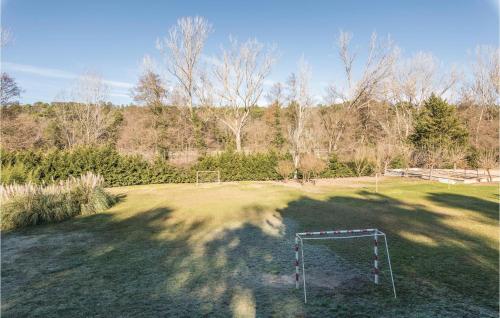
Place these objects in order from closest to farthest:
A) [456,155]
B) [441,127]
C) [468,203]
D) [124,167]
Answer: [468,203] → [124,167] → [456,155] → [441,127]

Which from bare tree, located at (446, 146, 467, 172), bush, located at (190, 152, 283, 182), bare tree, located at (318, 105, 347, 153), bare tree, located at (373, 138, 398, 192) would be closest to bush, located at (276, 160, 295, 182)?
bush, located at (190, 152, 283, 182)

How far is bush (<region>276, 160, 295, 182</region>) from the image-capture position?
27422mm

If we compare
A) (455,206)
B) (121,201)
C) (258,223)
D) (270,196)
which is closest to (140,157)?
(121,201)

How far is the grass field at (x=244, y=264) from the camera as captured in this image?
232 inches

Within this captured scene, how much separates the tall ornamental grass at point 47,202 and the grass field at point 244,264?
851 mm

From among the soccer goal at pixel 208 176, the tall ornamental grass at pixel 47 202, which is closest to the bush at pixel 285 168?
the soccer goal at pixel 208 176

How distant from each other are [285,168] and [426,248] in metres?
18.6

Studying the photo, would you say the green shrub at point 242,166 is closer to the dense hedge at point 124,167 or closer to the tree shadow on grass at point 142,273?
the dense hedge at point 124,167

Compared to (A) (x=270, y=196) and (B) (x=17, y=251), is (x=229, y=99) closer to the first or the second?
(A) (x=270, y=196)

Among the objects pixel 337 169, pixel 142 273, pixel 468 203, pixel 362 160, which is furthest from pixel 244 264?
pixel 362 160

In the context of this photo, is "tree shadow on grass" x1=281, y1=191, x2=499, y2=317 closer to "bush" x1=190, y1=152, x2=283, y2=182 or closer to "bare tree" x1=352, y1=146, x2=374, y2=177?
"bush" x1=190, y1=152, x2=283, y2=182

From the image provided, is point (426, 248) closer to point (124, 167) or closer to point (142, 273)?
point (142, 273)

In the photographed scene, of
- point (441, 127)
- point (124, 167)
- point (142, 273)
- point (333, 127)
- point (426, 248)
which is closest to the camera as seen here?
point (142, 273)

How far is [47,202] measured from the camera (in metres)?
13.8
